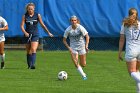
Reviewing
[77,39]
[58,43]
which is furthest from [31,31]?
[58,43]

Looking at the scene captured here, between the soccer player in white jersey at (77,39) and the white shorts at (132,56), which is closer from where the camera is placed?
the white shorts at (132,56)

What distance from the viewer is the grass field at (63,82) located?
1284 centimetres

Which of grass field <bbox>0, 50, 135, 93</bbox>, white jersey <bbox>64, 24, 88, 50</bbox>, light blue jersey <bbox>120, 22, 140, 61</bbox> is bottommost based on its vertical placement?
grass field <bbox>0, 50, 135, 93</bbox>

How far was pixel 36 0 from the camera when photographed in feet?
92.9

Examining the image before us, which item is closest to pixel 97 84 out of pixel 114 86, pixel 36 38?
pixel 114 86

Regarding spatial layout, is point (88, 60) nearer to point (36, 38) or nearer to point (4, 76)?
point (36, 38)

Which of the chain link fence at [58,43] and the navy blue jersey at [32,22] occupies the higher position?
the navy blue jersey at [32,22]

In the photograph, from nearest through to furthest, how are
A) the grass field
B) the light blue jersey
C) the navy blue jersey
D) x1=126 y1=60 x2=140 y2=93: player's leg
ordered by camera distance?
x1=126 y1=60 x2=140 y2=93: player's leg, the light blue jersey, the grass field, the navy blue jersey

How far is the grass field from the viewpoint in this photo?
505 inches

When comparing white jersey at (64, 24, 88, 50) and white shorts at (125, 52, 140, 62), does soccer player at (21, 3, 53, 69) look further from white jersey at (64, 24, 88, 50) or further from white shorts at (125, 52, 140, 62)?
white shorts at (125, 52, 140, 62)

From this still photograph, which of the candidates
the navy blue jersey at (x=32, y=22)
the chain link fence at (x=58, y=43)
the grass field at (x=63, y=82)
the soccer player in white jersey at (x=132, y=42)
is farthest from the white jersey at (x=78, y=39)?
the chain link fence at (x=58, y=43)

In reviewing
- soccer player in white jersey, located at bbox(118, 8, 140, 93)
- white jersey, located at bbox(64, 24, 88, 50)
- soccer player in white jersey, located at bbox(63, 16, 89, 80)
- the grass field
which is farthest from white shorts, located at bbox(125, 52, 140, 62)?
white jersey, located at bbox(64, 24, 88, 50)

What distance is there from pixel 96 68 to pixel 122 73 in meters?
1.96

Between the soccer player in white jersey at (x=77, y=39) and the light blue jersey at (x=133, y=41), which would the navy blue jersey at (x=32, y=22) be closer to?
the soccer player in white jersey at (x=77, y=39)
